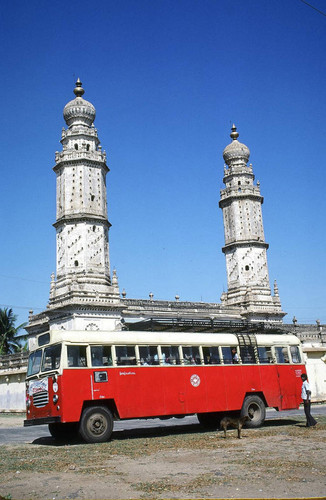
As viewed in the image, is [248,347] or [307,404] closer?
[307,404]

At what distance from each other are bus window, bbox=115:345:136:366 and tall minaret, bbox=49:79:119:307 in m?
25.6

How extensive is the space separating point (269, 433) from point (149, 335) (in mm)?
4659

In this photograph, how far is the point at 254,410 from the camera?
1817 cm

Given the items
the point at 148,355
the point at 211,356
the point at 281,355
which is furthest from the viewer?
the point at 281,355

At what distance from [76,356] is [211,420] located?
626cm

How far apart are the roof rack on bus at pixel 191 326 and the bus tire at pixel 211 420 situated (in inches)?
119

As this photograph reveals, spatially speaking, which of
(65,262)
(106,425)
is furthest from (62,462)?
(65,262)

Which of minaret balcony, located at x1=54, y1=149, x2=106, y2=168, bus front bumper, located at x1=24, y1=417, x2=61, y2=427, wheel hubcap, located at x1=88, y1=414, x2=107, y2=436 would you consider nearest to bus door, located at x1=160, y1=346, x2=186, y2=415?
wheel hubcap, located at x1=88, y1=414, x2=107, y2=436

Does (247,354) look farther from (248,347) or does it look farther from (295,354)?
(295,354)

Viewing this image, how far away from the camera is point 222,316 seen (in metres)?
50.1

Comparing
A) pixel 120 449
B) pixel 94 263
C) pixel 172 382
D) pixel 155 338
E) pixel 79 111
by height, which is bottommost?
pixel 120 449

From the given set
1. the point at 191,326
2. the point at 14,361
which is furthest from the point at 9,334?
the point at 191,326

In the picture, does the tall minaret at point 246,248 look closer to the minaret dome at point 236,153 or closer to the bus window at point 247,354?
the minaret dome at point 236,153

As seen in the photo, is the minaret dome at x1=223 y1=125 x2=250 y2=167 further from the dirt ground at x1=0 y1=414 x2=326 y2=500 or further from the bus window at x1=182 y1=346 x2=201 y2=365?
the dirt ground at x1=0 y1=414 x2=326 y2=500
